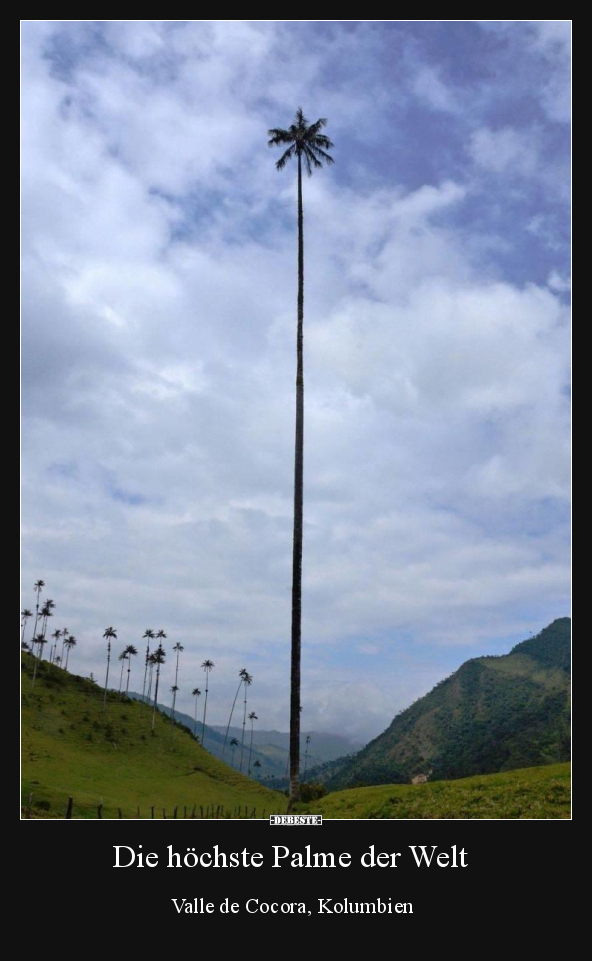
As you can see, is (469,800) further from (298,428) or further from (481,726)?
Result: (481,726)

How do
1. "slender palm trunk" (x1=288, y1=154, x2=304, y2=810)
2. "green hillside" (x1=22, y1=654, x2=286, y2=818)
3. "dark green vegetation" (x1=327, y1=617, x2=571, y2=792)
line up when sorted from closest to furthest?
1. "slender palm trunk" (x1=288, y1=154, x2=304, y2=810)
2. "green hillside" (x1=22, y1=654, x2=286, y2=818)
3. "dark green vegetation" (x1=327, y1=617, x2=571, y2=792)

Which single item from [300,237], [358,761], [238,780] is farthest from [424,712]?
[300,237]

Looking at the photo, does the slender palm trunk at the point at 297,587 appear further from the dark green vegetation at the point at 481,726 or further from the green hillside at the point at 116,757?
the dark green vegetation at the point at 481,726

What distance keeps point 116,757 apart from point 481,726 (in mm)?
96788

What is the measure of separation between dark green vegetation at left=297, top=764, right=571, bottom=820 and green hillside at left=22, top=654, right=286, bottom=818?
19307 millimetres

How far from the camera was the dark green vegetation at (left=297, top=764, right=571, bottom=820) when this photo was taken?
67.1 ft

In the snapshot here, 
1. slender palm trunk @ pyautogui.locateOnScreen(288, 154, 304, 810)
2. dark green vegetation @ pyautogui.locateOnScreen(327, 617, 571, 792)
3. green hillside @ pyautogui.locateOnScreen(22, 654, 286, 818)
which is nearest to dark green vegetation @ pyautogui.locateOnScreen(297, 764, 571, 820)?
slender palm trunk @ pyautogui.locateOnScreen(288, 154, 304, 810)

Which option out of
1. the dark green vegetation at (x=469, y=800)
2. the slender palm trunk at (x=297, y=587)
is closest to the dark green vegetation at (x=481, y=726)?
the dark green vegetation at (x=469, y=800)

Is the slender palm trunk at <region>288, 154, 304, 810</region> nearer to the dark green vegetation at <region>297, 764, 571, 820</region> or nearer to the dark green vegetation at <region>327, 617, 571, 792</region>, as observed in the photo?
the dark green vegetation at <region>297, 764, 571, 820</region>

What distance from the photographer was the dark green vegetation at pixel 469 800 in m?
20.5

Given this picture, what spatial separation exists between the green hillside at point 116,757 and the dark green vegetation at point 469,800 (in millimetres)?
19307

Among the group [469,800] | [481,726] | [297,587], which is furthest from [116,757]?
[481,726]

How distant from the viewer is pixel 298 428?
86.5 feet

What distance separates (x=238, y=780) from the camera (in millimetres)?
90500
